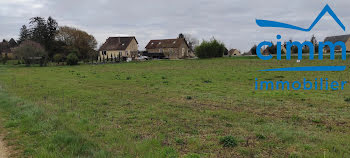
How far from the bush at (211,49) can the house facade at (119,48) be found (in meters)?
22.9

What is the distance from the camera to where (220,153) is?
178 inches

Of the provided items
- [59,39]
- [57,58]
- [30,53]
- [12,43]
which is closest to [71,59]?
[57,58]

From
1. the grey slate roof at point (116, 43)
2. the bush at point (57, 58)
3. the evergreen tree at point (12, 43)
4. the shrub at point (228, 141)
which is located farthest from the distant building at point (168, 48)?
the shrub at point (228, 141)

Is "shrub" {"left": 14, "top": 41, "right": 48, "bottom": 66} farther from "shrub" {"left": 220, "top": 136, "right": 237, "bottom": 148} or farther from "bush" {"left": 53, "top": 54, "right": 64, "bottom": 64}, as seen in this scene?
"shrub" {"left": 220, "top": 136, "right": 237, "bottom": 148}

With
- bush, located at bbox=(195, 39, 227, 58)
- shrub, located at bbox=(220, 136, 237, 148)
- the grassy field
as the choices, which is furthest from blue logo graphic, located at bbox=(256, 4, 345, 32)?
bush, located at bbox=(195, 39, 227, 58)

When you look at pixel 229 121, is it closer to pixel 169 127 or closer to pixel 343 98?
pixel 169 127

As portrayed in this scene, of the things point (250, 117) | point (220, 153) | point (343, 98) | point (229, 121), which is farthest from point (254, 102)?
point (220, 153)

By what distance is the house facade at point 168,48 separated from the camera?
6919cm

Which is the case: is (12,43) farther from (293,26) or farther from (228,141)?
(228,141)

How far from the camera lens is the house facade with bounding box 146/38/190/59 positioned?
227 ft

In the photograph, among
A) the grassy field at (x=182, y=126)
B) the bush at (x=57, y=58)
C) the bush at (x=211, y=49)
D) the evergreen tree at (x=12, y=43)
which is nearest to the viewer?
the grassy field at (x=182, y=126)

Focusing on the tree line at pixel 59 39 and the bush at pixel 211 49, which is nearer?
the bush at pixel 211 49

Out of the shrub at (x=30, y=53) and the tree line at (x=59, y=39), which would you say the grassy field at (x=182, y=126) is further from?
the tree line at (x=59, y=39)

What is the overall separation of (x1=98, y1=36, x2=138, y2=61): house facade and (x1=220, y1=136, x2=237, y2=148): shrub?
6404cm
